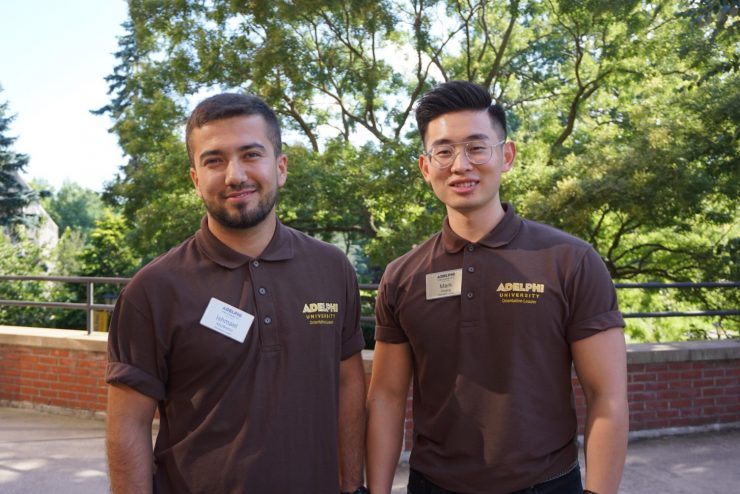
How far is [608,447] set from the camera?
2.29m

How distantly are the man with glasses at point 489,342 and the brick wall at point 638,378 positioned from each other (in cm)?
360

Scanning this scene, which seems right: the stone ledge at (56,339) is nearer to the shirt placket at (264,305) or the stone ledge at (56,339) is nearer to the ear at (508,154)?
the shirt placket at (264,305)

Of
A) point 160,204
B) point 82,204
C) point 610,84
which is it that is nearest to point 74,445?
point 160,204

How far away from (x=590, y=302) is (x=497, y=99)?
12911 millimetres

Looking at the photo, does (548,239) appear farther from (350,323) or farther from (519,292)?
(350,323)

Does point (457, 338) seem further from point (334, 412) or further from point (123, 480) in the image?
point (123, 480)

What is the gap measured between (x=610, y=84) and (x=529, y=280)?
52.6 ft

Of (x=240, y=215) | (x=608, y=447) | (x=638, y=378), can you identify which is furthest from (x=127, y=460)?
(x=638, y=378)

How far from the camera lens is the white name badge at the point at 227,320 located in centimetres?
231

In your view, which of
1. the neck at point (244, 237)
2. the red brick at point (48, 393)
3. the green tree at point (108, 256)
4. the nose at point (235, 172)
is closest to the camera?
the nose at point (235, 172)

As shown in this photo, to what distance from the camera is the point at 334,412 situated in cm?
246

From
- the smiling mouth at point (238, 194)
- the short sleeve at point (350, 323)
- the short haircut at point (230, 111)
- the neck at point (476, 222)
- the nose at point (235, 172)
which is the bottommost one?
the short sleeve at point (350, 323)

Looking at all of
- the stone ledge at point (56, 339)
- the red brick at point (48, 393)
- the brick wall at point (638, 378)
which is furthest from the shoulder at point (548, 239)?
the red brick at point (48, 393)

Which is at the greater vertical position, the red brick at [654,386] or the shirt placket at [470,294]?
the shirt placket at [470,294]
